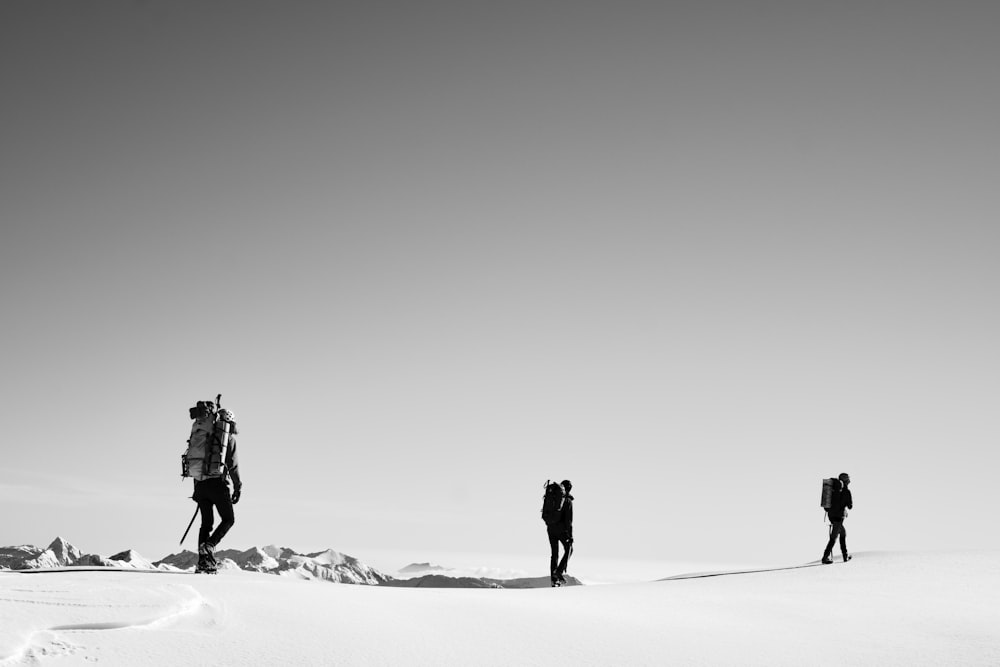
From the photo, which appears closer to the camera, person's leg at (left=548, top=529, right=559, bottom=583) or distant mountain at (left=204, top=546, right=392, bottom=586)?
person's leg at (left=548, top=529, right=559, bottom=583)

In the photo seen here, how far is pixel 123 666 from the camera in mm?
5312

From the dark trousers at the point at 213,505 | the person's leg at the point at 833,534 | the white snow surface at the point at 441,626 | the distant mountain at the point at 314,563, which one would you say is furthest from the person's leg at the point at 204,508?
the distant mountain at the point at 314,563

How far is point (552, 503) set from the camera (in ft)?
55.2

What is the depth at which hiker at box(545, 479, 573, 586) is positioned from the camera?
16.9 m

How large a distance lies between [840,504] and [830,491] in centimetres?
36

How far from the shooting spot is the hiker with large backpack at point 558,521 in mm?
16812

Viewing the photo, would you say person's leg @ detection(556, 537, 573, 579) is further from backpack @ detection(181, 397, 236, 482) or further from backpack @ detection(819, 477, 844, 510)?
backpack @ detection(181, 397, 236, 482)

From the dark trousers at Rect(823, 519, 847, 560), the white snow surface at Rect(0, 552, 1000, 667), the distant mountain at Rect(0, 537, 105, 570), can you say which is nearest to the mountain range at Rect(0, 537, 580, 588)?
the distant mountain at Rect(0, 537, 105, 570)

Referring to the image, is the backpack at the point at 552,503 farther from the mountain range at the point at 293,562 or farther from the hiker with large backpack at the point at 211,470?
the mountain range at the point at 293,562

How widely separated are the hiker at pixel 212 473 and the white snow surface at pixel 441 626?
6.13 ft

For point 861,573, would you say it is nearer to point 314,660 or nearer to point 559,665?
point 559,665

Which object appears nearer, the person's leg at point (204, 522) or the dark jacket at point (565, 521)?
the person's leg at point (204, 522)

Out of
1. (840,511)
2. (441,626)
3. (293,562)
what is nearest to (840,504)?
(840,511)

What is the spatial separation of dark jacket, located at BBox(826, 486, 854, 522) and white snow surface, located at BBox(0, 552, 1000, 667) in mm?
7616
